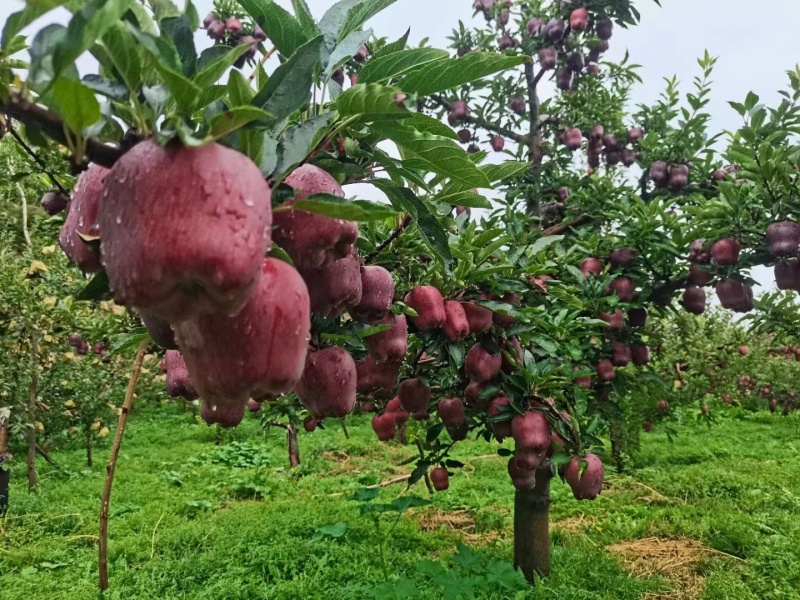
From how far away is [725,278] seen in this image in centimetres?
228

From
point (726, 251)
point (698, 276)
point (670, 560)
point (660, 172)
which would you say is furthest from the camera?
point (660, 172)

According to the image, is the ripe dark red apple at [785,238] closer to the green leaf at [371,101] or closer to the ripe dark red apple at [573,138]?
the green leaf at [371,101]

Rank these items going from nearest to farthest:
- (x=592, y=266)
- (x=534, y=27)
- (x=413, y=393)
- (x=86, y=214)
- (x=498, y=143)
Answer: (x=86, y=214), (x=413, y=393), (x=592, y=266), (x=534, y=27), (x=498, y=143)

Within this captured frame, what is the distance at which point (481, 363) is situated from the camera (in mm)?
1595

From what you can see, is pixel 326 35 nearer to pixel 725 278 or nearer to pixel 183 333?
pixel 183 333

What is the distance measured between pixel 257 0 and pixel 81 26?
0.77 feet

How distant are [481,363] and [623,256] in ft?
4.01

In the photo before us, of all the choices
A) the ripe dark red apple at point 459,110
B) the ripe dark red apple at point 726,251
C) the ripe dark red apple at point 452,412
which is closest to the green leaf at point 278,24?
the ripe dark red apple at point 452,412

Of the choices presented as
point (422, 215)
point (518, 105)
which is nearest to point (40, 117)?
point (422, 215)

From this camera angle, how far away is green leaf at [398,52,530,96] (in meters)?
0.57

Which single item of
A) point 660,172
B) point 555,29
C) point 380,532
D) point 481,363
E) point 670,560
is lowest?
point 670,560

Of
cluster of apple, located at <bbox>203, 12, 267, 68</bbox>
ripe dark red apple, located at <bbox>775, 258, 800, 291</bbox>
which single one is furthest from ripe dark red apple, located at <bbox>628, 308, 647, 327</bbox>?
cluster of apple, located at <bbox>203, 12, 267, 68</bbox>

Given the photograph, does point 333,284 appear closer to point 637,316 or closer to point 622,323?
point 622,323

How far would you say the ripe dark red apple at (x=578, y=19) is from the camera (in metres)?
3.71
